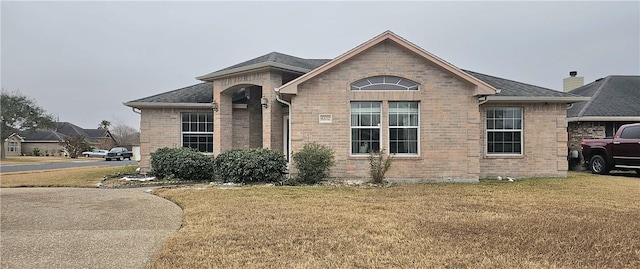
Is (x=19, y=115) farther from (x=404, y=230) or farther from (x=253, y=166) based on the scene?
(x=404, y=230)

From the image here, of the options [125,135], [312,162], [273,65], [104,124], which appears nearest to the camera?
[312,162]

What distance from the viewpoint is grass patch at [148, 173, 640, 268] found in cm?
481

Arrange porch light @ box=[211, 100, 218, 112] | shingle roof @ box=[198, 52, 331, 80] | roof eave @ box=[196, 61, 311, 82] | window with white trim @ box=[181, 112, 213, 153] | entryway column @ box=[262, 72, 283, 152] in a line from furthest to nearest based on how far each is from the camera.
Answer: window with white trim @ box=[181, 112, 213, 153] → porch light @ box=[211, 100, 218, 112] → entryway column @ box=[262, 72, 283, 152] → shingle roof @ box=[198, 52, 331, 80] → roof eave @ box=[196, 61, 311, 82]

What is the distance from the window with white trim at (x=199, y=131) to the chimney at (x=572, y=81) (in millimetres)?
21575

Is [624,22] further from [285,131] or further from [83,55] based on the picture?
[83,55]

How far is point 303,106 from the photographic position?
1318cm

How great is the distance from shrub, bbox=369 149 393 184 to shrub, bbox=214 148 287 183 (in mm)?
2943

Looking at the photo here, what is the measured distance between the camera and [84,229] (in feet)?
21.4

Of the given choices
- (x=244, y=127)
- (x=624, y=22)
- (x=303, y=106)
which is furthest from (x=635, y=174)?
(x=244, y=127)

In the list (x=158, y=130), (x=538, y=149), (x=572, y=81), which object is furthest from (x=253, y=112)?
(x=572, y=81)

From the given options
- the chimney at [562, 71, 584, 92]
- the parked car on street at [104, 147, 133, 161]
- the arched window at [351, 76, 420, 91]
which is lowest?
the parked car on street at [104, 147, 133, 161]

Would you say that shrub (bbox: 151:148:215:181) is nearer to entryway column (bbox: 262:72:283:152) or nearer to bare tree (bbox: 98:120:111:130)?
entryway column (bbox: 262:72:283:152)

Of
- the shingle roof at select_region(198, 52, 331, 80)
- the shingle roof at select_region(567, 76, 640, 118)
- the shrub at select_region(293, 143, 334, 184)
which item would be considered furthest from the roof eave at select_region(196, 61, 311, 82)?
the shingle roof at select_region(567, 76, 640, 118)

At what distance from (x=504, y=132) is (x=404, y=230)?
34.1 feet
